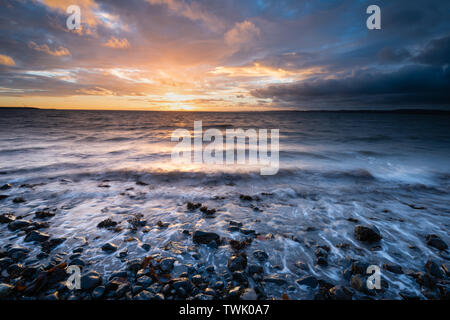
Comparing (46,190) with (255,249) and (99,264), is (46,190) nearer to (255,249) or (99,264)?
(99,264)

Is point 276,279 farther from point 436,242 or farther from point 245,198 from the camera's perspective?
point 436,242

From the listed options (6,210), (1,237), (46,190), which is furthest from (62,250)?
(46,190)

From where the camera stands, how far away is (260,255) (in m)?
3.78

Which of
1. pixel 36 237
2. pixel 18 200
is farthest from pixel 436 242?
pixel 18 200

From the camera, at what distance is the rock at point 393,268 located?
3391mm

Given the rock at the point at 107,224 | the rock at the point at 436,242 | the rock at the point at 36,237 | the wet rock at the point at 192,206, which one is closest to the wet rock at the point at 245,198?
the wet rock at the point at 192,206

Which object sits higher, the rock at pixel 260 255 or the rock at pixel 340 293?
the rock at pixel 260 255

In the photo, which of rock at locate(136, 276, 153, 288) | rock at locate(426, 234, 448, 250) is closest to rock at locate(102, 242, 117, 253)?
rock at locate(136, 276, 153, 288)

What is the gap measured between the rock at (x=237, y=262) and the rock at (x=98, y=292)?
6.57ft

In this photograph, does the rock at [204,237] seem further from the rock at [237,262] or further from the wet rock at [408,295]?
the wet rock at [408,295]

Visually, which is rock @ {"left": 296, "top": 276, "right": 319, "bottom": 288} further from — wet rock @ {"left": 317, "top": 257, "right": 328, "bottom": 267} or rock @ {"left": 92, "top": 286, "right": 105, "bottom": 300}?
rock @ {"left": 92, "top": 286, "right": 105, "bottom": 300}

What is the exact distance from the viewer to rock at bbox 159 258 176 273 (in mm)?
3379

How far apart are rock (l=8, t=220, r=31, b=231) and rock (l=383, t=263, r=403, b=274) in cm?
768

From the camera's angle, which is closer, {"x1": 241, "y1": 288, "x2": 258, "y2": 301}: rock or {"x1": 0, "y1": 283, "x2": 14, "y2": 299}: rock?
{"x1": 0, "y1": 283, "x2": 14, "y2": 299}: rock
